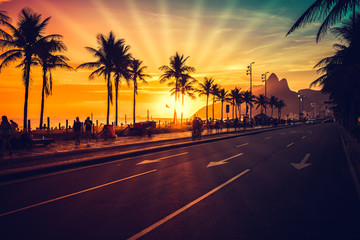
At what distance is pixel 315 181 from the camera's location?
835 cm

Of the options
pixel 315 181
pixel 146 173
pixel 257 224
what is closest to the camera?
pixel 257 224

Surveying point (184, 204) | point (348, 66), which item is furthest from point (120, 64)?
point (184, 204)

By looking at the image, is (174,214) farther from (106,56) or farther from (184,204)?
(106,56)

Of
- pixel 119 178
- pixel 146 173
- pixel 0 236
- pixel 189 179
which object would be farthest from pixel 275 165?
pixel 0 236

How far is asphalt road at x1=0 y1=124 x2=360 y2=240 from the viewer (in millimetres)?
4574

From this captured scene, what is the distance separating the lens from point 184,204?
6008 mm

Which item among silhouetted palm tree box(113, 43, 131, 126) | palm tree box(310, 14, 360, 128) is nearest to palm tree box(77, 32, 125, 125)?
silhouetted palm tree box(113, 43, 131, 126)

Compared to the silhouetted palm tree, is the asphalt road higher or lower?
lower

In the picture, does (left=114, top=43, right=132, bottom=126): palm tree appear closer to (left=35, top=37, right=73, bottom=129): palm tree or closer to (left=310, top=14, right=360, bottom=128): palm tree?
(left=35, top=37, right=73, bottom=129): palm tree

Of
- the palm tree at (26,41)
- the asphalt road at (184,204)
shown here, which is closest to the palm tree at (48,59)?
the palm tree at (26,41)

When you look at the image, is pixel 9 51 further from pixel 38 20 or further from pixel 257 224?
pixel 257 224

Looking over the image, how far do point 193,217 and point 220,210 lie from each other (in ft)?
2.23

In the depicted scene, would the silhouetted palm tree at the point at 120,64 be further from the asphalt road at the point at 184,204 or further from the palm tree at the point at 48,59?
the asphalt road at the point at 184,204

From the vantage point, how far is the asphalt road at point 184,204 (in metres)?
4.57
